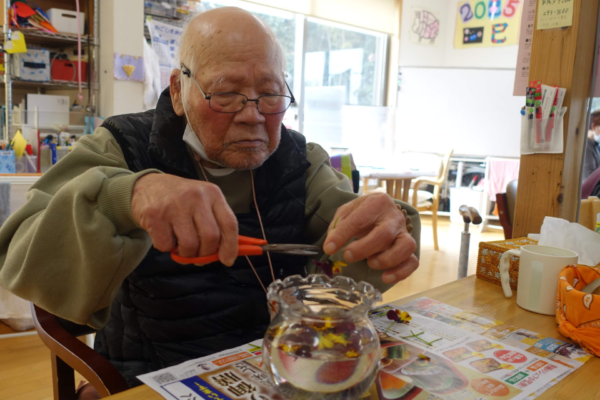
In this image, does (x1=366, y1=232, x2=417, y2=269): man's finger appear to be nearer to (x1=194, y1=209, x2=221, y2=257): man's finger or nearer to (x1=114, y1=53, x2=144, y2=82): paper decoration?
(x1=194, y1=209, x2=221, y2=257): man's finger

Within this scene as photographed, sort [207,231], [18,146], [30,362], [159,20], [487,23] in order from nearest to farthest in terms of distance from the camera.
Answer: [207,231] < [30,362] < [18,146] < [159,20] < [487,23]

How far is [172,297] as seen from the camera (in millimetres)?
1110

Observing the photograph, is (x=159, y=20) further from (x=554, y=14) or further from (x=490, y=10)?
(x=490, y=10)

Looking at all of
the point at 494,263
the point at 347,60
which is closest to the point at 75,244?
the point at 494,263

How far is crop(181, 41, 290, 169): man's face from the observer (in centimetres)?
109

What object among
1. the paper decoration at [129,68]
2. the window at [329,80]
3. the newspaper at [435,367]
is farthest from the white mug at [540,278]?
the window at [329,80]

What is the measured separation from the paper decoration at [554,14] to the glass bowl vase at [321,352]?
1300mm

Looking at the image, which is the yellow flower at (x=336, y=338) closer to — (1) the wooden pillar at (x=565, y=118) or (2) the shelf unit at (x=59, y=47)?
(1) the wooden pillar at (x=565, y=118)

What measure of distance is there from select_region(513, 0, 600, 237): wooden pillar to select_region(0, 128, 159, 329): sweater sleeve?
1.26 metres

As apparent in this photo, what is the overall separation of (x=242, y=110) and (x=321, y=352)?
696 millimetres

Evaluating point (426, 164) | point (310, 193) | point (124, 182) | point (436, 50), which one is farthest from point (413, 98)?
point (124, 182)

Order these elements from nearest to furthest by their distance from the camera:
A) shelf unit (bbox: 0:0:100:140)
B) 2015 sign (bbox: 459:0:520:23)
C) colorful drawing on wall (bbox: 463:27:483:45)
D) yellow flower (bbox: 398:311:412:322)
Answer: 1. yellow flower (bbox: 398:311:412:322)
2. shelf unit (bbox: 0:0:100:140)
3. 2015 sign (bbox: 459:0:520:23)
4. colorful drawing on wall (bbox: 463:27:483:45)

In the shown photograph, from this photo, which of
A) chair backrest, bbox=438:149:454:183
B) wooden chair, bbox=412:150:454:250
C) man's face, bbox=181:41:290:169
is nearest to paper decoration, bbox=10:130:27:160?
man's face, bbox=181:41:290:169

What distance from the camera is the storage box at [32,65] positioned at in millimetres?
3061
